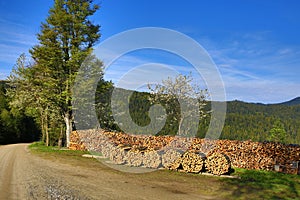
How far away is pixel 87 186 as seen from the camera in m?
11.7

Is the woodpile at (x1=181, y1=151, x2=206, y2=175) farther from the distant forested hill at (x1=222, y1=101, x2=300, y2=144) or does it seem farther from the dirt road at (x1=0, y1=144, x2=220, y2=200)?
the distant forested hill at (x1=222, y1=101, x2=300, y2=144)

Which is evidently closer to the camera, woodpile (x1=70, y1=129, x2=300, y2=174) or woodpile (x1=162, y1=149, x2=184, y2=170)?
woodpile (x1=70, y1=129, x2=300, y2=174)

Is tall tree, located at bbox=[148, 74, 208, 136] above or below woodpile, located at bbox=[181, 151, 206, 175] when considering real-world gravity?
above

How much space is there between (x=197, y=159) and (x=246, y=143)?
546cm

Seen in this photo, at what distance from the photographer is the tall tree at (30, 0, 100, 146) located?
30156mm

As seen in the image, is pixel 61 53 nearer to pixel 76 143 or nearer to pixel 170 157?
pixel 76 143

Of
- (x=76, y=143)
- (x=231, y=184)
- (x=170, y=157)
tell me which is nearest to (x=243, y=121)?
(x=76, y=143)

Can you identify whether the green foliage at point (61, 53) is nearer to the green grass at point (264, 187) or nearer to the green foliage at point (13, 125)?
the green grass at point (264, 187)

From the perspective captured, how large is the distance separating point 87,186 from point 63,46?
22.1 m

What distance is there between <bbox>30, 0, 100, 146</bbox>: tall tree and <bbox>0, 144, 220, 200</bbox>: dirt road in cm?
1615

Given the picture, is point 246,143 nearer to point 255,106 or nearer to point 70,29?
point 70,29

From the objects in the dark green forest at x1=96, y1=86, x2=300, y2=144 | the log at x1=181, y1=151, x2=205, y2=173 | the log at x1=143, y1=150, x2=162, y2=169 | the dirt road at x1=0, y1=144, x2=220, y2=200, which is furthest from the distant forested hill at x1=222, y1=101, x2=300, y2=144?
the dirt road at x1=0, y1=144, x2=220, y2=200

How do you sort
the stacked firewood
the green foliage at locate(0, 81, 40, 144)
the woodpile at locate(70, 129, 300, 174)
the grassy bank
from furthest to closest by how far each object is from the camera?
the green foliage at locate(0, 81, 40, 144), the stacked firewood, the woodpile at locate(70, 129, 300, 174), the grassy bank

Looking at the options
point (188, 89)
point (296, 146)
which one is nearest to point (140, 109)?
point (188, 89)
